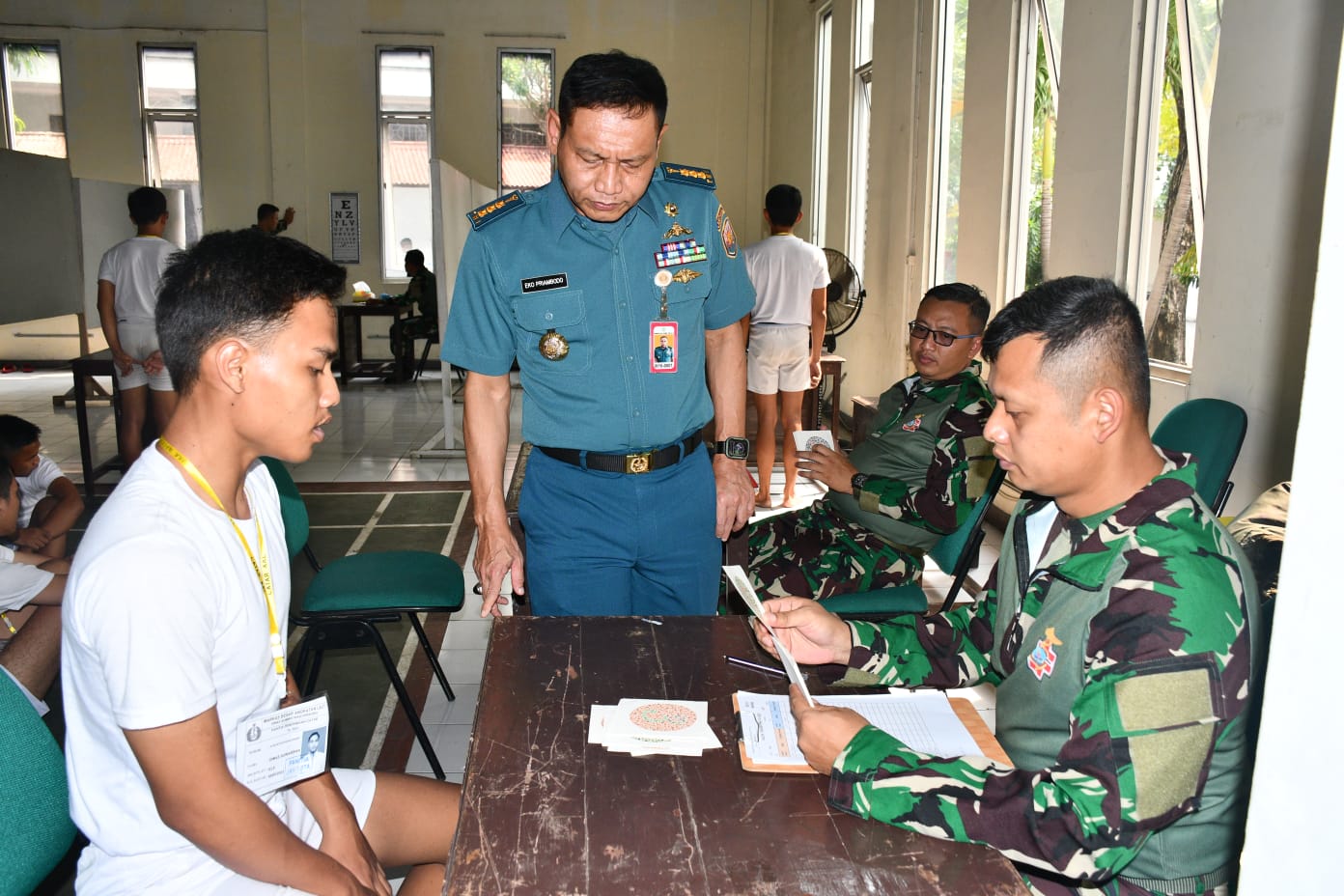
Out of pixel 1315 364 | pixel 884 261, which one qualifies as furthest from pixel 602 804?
pixel 884 261

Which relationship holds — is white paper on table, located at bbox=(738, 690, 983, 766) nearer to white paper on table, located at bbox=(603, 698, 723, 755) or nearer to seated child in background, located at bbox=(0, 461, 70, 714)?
white paper on table, located at bbox=(603, 698, 723, 755)

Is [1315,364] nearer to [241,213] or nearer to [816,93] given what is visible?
[816,93]

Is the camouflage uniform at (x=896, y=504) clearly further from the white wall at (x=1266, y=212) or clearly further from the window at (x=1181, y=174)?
the window at (x=1181, y=174)

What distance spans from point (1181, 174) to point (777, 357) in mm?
2411

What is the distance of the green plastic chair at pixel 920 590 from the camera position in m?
2.51

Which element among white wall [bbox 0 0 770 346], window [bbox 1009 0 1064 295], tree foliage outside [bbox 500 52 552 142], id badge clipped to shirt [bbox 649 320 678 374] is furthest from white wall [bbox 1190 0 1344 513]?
tree foliage outside [bbox 500 52 552 142]

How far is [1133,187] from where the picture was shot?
→ 390 centimetres

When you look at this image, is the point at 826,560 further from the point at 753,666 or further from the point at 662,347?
the point at 753,666

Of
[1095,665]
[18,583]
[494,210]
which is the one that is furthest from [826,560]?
[18,583]

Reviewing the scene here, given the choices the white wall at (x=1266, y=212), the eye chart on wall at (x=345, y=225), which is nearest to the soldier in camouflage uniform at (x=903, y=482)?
the white wall at (x=1266, y=212)

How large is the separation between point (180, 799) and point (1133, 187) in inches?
153

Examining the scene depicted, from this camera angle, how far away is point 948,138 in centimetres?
616

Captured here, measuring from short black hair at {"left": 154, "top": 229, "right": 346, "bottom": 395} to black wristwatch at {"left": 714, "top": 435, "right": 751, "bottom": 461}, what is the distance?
3.69 feet

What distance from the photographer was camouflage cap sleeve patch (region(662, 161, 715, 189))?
2.26 m
